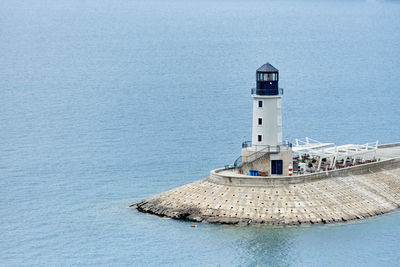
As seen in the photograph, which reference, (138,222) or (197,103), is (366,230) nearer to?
(138,222)

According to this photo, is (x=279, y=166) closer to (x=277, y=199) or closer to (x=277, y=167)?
(x=277, y=167)

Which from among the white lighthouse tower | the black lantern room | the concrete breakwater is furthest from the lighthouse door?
the black lantern room

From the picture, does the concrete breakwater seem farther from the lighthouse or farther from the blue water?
the lighthouse

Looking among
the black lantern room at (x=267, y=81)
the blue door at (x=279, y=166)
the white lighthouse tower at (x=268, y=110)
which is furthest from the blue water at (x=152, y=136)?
the black lantern room at (x=267, y=81)

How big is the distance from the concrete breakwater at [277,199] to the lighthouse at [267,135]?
1.98 m

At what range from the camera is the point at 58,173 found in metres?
87.9

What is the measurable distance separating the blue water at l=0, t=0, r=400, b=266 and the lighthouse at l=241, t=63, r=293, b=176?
26.8ft

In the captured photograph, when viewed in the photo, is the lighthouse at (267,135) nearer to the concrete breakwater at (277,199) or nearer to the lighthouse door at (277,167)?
the lighthouse door at (277,167)

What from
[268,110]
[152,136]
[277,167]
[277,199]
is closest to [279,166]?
[277,167]

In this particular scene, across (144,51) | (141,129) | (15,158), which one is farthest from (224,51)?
(15,158)

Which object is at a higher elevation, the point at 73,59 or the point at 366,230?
the point at 73,59

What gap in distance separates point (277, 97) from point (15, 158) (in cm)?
3151

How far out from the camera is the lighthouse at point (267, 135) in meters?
73.6

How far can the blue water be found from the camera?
6372 centimetres
